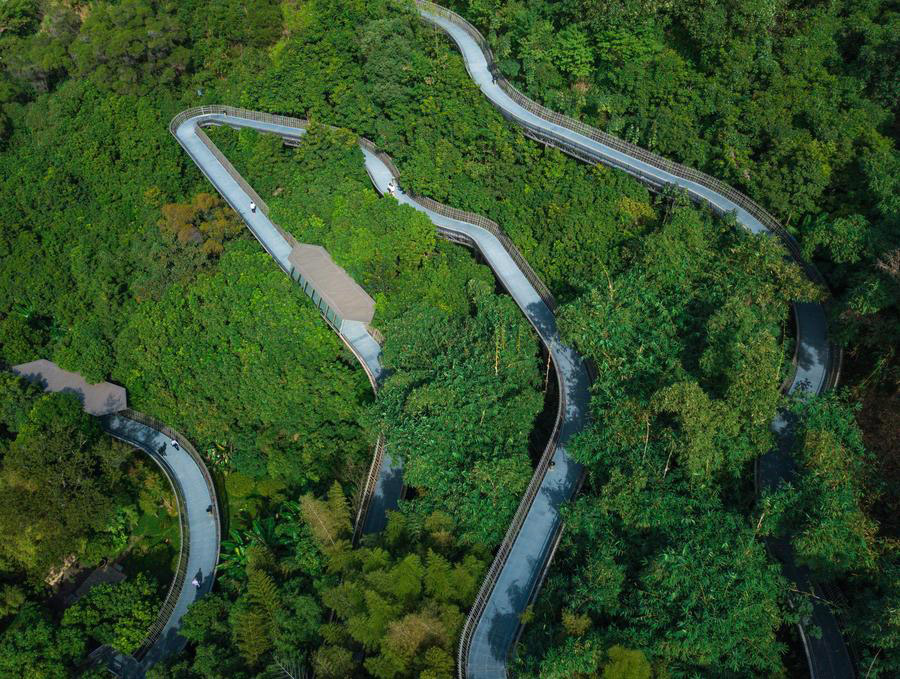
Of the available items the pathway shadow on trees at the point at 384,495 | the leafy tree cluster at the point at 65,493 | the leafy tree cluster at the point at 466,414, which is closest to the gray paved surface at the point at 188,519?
the leafy tree cluster at the point at 65,493

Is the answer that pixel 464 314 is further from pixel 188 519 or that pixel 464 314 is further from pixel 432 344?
pixel 188 519

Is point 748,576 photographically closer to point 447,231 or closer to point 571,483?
point 571,483

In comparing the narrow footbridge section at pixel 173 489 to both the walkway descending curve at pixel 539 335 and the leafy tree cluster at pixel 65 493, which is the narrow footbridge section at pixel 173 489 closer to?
the leafy tree cluster at pixel 65 493

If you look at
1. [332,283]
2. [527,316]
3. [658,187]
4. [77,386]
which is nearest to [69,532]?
[77,386]

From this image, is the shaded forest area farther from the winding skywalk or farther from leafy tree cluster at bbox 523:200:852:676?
the winding skywalk

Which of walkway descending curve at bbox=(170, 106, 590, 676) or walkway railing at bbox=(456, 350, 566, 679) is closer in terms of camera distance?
walkway railing at bbox=(456, 350, 566, 679)

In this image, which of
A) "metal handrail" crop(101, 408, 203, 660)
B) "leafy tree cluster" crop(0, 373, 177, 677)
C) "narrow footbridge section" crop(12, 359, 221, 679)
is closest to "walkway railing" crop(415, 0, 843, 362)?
"narrow footbridge section" crop(12, 359, 221, 679)
